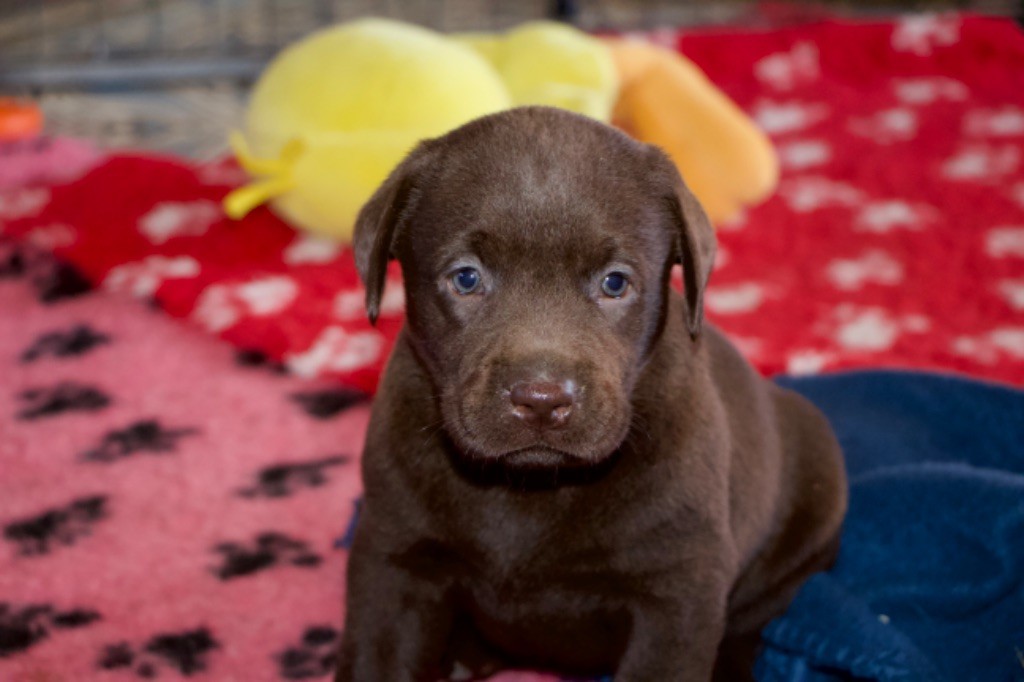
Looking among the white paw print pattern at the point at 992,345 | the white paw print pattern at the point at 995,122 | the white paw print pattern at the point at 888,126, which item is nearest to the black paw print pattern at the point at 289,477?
the white paw print pattern at the point at 992,345

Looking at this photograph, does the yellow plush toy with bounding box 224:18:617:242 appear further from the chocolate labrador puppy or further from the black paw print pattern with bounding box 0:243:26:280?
the chocolate labrador puppy

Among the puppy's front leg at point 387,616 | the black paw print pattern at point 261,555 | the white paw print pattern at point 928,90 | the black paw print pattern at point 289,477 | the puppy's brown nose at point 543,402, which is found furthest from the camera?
the white paw print pattern at point 928,90

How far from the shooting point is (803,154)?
15.4 ft

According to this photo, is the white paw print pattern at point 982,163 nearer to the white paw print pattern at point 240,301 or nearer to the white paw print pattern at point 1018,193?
the white paw print pattern at point 1018,193

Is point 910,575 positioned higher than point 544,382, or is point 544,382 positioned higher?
point 544,382

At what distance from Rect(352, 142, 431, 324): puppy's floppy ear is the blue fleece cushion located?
37.6 inches

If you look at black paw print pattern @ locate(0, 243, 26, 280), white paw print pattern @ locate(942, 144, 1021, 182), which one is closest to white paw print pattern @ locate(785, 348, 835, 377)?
white paw print pattern @ locate(942, 144, 1021, 182)

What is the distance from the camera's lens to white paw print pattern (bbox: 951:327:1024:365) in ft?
10.6

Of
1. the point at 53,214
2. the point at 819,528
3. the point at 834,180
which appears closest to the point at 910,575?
the point at 819,528

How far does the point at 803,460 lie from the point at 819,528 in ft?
0.45

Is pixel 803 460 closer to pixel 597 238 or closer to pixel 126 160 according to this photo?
pixel 597 238

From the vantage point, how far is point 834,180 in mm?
4504

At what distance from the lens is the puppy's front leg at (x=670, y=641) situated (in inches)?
70.9

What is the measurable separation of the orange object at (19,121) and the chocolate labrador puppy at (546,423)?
3627 mm
